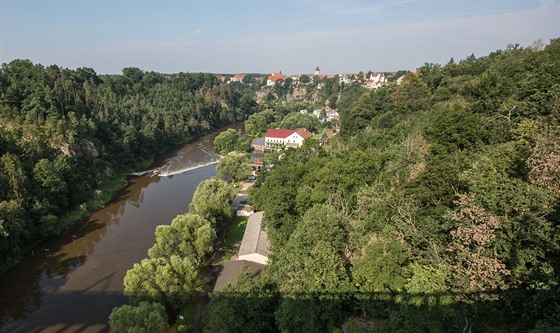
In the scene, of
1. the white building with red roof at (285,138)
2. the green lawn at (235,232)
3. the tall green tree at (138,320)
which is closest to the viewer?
the tall green tree at (138,320)

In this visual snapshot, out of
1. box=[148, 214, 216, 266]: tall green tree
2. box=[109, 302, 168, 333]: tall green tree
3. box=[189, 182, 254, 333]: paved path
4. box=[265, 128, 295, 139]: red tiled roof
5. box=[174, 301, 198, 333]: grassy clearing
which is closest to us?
box=[109, 302, 168, 333]: tall green tree

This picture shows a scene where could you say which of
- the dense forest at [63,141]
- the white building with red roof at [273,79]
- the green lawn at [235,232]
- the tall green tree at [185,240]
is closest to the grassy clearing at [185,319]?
the tall green tree at [185,240]

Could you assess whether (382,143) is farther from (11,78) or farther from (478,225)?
(11,78)

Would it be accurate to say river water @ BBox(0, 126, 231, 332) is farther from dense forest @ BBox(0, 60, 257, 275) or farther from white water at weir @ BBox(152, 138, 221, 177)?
white water at weir @ BBox(152, 138, 221, 177)

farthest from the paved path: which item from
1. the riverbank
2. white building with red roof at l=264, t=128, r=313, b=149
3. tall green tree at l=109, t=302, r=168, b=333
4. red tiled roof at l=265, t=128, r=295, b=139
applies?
red tiled roof at l=265, t=128, r=295, b=139

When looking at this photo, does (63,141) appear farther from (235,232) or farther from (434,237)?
(434,237)

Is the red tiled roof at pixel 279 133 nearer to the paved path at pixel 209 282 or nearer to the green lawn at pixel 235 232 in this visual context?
the green lawn at pixel 235 232
